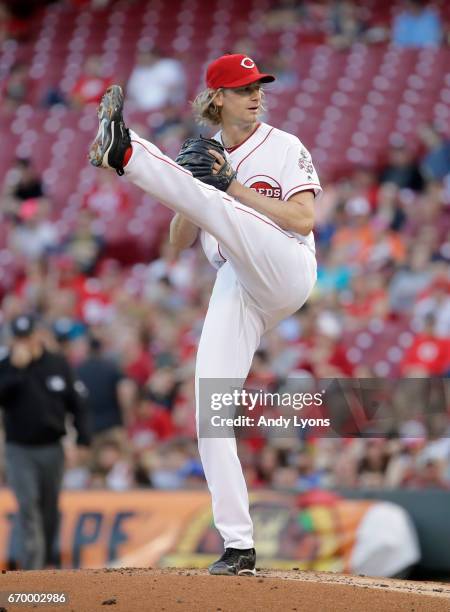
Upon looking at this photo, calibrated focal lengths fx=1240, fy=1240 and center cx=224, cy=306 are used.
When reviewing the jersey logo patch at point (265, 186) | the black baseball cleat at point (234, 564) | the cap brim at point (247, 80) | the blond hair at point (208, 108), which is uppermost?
the cap brim at point (247, 80)

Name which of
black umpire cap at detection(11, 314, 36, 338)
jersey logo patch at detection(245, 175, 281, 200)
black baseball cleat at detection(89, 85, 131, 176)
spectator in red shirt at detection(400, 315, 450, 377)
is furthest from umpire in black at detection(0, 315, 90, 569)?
black baseball cleat at detection(89, 85, 131, 176)

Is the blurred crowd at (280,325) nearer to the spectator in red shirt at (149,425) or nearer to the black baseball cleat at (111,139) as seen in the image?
the spectator in red shirt at (149,425)

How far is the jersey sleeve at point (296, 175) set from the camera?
4934 millimetres

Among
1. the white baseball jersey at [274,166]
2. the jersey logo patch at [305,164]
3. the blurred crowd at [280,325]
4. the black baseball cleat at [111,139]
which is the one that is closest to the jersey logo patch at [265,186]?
the white baseball jersey at [274,166]

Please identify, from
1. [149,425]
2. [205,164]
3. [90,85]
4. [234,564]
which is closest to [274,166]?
[205,164]

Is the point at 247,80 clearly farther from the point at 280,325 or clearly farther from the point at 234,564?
the point at 280,325

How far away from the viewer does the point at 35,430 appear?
811 centimetres

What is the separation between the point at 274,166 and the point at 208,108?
391 millimetres

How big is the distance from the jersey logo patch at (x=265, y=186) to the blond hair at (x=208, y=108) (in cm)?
33

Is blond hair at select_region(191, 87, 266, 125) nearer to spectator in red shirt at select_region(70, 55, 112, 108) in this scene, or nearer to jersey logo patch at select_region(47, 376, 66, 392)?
jersey logo patch at select_region(47, 376, 66, 392)

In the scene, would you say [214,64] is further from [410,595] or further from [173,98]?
[173,98]

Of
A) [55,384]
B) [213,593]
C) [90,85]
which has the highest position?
[90,85]

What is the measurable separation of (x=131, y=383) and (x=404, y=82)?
17.3ft

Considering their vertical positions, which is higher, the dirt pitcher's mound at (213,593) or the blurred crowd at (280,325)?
the blurred crowd at (280,325)
